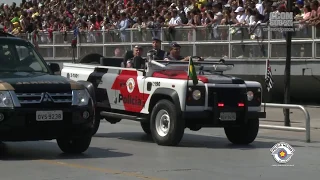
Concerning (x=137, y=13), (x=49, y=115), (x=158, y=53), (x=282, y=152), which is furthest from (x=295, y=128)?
(x=137, y=13)

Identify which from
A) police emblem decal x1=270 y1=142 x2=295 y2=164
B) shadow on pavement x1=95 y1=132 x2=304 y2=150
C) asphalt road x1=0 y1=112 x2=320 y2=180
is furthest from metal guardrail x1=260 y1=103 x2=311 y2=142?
police emblem decal x1=270 y1=142 x2=295 y2=164

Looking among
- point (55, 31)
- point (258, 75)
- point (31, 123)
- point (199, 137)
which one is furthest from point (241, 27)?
point (31, 123)

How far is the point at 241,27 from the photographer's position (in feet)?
77.4

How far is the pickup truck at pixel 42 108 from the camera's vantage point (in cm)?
1184

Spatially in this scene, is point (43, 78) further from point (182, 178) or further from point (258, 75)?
point (258, 75)

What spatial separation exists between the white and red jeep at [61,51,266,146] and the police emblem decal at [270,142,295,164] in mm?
622

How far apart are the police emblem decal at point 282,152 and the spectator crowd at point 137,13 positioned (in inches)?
310

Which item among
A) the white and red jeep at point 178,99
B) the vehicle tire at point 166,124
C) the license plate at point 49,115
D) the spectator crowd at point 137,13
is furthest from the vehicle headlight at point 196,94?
the spectator crowd at point 137,13

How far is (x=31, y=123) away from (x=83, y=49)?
1793 centimetres

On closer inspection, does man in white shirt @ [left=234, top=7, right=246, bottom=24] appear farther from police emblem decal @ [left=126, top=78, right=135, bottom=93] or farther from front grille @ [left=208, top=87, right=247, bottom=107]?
front grille @ [left=208, top=87, right=247, bottom=107]

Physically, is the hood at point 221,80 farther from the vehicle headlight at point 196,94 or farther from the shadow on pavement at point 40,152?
the shadow on pavement at point 40,152

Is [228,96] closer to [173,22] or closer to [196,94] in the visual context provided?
[196,94]

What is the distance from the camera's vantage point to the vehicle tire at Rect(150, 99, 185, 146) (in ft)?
46.5

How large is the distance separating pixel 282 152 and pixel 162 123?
88.6 inches
